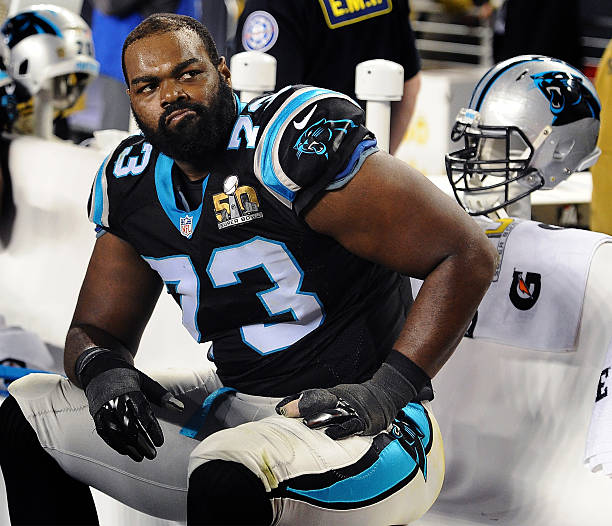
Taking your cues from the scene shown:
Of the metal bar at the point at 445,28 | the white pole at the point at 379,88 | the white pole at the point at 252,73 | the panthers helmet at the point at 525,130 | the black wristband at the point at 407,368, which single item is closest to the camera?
the black wristband at the point at 407,368

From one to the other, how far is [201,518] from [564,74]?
4.12 feet

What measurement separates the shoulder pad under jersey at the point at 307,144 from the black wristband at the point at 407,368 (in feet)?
→ 0.88

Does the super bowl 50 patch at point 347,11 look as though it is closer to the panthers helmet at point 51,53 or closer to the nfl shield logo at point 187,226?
the panthers helmet at point 51,53

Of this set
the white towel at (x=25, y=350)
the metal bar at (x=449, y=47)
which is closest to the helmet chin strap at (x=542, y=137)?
the white towel at (x=25, y=350)

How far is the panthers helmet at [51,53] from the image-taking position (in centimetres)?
343

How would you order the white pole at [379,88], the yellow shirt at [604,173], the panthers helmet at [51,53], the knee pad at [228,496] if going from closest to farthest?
the knee pad at [228,496], the white pole at [379,88], the yellow shirt at [604,173], the panthers helmet at [51,53]

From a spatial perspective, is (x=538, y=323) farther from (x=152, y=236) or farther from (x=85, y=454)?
(x=85, y=454)

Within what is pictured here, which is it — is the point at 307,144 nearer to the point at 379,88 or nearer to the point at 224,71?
the point at 224,71

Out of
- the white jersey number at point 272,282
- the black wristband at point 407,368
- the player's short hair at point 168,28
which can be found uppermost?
the player's short hair at point 168,28

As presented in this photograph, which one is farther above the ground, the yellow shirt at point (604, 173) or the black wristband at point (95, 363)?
the yellow shirt at point (604, 173)

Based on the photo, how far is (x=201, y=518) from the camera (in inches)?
54.7

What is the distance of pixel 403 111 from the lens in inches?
130

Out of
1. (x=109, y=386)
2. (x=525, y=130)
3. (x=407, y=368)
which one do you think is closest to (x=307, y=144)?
(x=407, y=368)

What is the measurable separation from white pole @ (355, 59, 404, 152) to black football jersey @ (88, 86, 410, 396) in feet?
2.54
